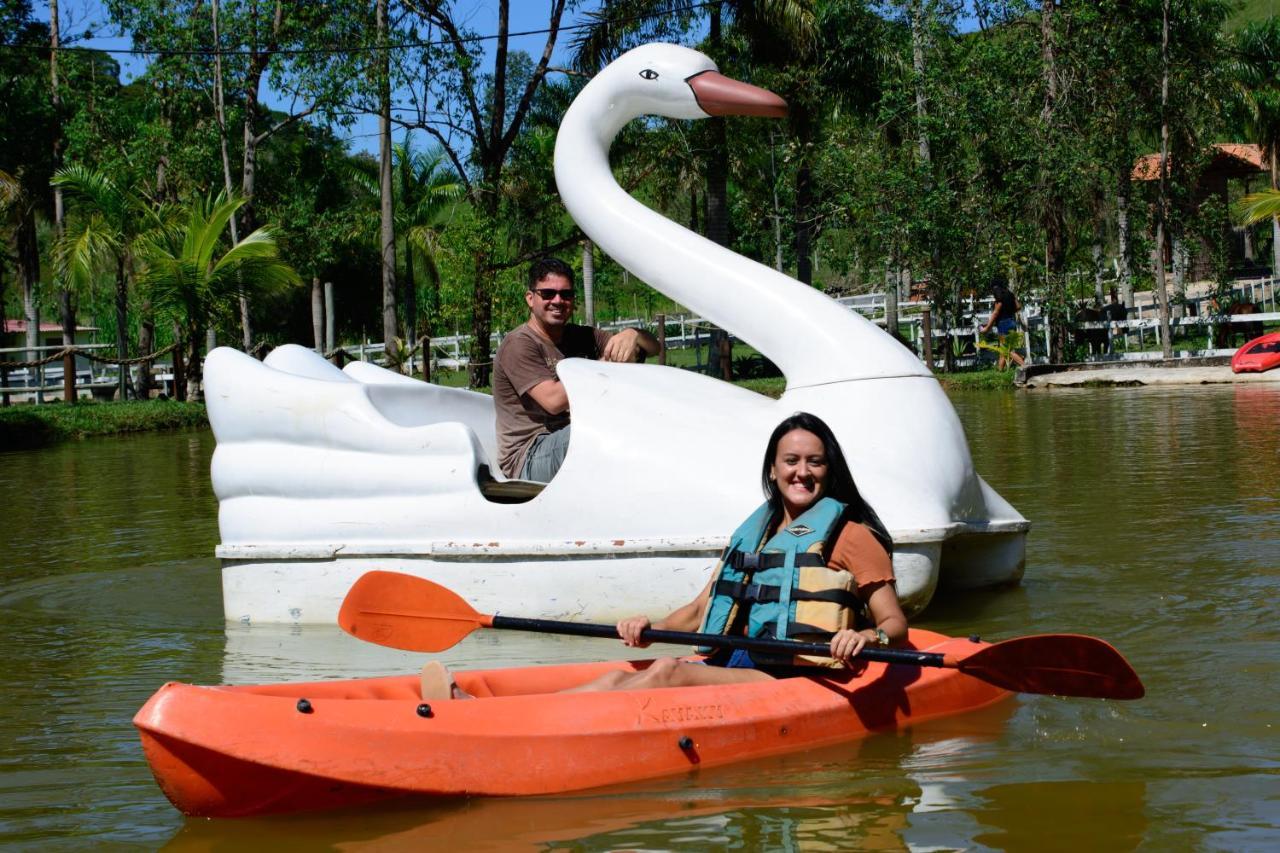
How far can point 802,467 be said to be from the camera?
4578mm

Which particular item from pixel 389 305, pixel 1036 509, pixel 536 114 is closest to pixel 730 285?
pixel 1036 509

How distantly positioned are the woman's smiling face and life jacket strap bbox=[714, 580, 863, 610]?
0.28 m

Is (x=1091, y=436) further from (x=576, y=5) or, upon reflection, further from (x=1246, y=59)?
(x=1246, y=59)

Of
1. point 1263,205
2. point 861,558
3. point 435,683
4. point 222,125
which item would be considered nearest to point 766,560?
point 861,558

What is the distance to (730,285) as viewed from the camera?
20.7ft

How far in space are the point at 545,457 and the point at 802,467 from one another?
2026mm

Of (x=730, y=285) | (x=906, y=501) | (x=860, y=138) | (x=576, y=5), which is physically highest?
(x=576, y=5)

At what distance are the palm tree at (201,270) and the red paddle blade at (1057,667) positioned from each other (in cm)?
2059

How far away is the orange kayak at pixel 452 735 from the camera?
3924mm

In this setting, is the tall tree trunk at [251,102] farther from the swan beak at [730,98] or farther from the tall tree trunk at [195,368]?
the swan beak at [730,98]

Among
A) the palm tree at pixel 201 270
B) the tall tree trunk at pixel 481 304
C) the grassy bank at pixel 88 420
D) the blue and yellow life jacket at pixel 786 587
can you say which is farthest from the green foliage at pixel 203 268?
the blue and yellow life jacket at pixel 786 587

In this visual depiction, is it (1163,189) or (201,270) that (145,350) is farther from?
(1163,189)

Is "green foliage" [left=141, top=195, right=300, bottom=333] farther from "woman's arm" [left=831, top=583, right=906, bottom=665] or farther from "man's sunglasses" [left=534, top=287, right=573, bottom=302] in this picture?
"woman's arm" [left=831, top=583, right=906, bottom=665]

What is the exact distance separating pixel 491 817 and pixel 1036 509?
19.2ft
